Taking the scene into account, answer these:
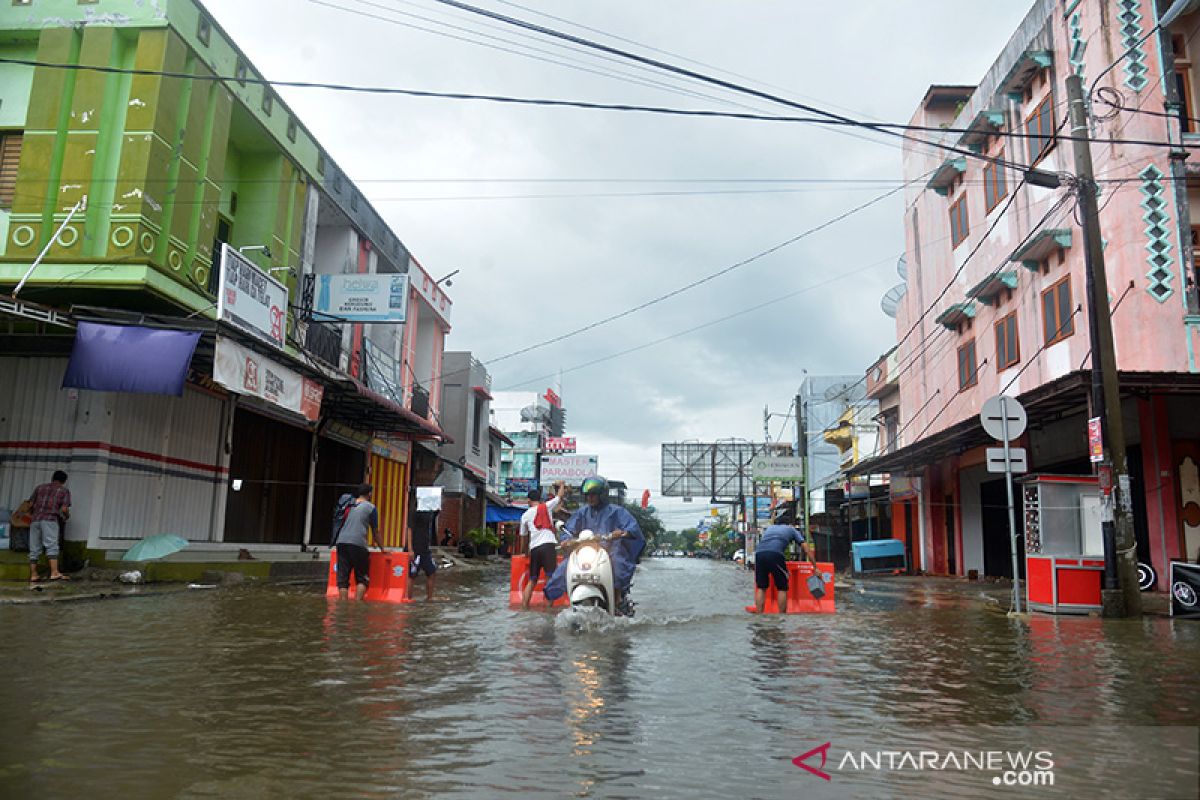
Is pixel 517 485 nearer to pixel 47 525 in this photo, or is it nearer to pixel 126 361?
pixel 47 525

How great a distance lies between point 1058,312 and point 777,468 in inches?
610

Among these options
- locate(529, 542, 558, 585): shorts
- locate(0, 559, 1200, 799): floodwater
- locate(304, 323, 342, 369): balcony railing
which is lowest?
locate(0, 559, 1200, 799): floodwater

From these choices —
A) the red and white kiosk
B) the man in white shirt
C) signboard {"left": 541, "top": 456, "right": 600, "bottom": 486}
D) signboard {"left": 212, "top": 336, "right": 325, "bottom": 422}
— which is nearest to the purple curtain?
signboard {"left": 212, "top": 336, "right": 325, "bottom": 422}

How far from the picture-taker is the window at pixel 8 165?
47.3 feet

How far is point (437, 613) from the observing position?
33.0 feet

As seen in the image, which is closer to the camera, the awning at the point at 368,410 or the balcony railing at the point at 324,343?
the awning at the point at 368,410

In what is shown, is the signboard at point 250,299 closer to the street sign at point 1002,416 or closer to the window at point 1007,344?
the street sign at point 1002,416

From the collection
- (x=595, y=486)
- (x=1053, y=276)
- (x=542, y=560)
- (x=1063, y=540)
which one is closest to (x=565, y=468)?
(x=1053, y=276)

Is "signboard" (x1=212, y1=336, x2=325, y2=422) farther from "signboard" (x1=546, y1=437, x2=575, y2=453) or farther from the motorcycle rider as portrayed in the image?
"signboard" (x1=546, y1=437, x2=575, y2=453)

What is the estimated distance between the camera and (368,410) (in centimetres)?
2186

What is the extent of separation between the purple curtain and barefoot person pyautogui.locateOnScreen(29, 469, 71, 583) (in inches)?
58.6

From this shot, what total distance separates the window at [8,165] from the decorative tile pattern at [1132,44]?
63.1 ft

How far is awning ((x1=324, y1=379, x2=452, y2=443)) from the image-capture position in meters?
19.1

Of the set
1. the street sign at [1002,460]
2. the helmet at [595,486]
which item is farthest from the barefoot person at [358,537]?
the street sign at [1002,460]
